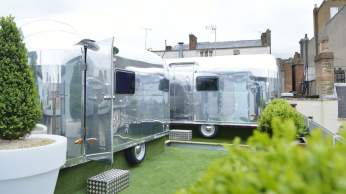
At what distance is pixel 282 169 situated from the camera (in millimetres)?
983

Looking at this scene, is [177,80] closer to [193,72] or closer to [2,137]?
[193,72]

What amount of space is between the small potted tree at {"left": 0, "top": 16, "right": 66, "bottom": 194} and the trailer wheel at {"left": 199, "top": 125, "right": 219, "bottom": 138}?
711cm

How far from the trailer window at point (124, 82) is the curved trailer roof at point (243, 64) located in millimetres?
4466

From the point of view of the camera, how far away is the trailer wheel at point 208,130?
10086mm

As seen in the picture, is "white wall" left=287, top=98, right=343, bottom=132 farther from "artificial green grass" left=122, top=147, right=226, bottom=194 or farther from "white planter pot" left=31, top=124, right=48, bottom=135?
"white planter pot" left=31, top=124, right=48, bottom=135

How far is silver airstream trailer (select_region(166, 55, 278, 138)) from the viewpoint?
30.8 ft

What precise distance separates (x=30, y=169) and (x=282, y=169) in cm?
267

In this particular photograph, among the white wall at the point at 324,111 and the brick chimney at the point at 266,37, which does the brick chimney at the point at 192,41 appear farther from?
the white wall at the point at 324,111

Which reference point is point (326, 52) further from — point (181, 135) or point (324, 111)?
point (181, 135)

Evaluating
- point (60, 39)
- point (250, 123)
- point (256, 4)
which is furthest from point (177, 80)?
point (256, 4)

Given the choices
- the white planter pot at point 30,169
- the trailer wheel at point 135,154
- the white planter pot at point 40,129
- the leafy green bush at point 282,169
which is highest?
the leafy green bush at point 282,169

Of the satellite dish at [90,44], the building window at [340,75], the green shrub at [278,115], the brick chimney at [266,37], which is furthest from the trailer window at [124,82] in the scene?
the brick chimney at [266,37]

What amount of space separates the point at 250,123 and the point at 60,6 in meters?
6.40

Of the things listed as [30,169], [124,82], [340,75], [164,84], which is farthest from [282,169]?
[340,75]
